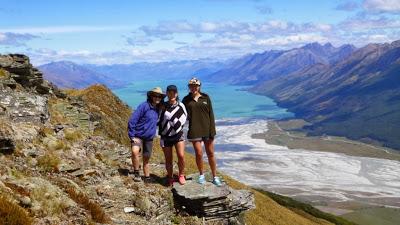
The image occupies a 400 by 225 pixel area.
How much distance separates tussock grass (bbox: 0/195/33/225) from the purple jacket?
829 centimetres

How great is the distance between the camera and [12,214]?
1094cm

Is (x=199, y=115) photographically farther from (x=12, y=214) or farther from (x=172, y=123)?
(x=12, y=214)

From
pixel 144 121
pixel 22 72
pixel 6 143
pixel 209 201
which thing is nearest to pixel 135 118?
pixel 144 121

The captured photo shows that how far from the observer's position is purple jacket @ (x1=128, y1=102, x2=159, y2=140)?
63.4 feet

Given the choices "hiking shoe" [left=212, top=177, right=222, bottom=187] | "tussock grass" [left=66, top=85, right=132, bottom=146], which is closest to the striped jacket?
"hiking shoe" [left=212, top=177, right=222, bottom=187]

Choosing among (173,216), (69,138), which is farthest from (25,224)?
(69,138)

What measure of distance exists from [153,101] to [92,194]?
4.72 meters

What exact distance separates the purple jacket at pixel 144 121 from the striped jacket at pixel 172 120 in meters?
0.47

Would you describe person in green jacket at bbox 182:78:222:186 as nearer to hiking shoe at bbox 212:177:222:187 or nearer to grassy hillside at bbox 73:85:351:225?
hiking shoe at bbox 212:177:222:187

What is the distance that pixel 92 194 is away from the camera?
17.1 m

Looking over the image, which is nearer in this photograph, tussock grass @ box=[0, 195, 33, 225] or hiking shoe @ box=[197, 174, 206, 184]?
tussock grass @ box=[0, 195, 33, 225]

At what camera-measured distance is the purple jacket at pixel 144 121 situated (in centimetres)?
1933

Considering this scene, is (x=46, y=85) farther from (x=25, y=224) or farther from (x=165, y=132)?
(x=25, y=224)

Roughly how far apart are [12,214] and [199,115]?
9.34 m
